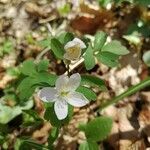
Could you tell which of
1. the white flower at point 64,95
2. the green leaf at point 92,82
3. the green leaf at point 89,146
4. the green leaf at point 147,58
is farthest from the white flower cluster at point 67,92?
the green leaf at point 147,58

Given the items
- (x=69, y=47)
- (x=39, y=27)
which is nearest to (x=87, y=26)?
(x=39, y=27)

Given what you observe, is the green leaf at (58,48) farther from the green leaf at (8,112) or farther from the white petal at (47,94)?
the green leaf at (8,112)

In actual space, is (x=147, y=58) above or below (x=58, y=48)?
below

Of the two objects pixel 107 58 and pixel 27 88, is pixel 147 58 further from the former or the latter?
pixel 27 88

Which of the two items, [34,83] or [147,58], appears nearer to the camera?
[34,83]

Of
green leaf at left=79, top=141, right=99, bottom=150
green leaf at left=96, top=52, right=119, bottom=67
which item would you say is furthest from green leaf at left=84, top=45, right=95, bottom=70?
green leaf at left=79, top=141, right=99, bottom=150

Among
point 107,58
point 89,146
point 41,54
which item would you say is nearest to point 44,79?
point 107,58

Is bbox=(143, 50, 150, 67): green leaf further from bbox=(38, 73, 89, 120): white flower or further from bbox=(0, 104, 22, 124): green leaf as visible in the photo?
bbox=(38, 73, 89, 120): white flower

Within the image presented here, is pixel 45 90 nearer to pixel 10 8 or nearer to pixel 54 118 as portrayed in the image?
pixel 54 118
